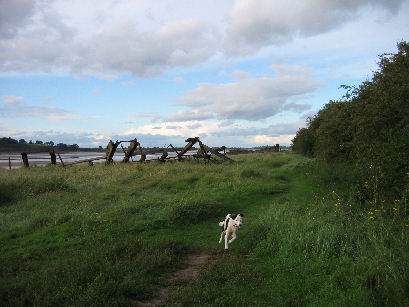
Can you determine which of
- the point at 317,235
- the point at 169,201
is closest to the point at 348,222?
the point at 317,235

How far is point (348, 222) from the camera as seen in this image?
7035 mm

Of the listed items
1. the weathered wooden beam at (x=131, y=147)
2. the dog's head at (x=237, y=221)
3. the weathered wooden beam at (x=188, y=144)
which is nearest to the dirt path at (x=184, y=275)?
the dog's head at (x=237, y=221)

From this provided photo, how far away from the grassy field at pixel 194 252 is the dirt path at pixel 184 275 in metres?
0.12

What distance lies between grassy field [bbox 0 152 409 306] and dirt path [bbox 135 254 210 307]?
12 cm

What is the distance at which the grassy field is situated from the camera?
458 centimetres

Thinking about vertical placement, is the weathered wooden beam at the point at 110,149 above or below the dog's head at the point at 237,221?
above

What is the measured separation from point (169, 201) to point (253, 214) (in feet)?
10.4

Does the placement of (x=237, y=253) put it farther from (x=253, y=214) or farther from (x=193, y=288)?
(x=253, y=214)

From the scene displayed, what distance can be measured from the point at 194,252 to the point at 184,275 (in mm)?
1336

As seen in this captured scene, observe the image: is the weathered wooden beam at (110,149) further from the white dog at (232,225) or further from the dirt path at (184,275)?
the dirt path at (184,275)

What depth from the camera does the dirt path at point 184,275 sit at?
184 inches

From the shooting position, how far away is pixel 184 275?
5691 millimetres

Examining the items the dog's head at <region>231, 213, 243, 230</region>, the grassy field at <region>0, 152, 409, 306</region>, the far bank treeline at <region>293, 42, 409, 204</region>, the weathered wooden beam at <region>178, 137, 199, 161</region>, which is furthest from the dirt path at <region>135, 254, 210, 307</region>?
the weathered wooden beam at <region>178, 137, 199, 161</region>

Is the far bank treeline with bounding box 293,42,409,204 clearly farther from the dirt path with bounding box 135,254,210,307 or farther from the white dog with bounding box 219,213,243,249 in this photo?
the dirt path with bounding box 135,254,210,307
